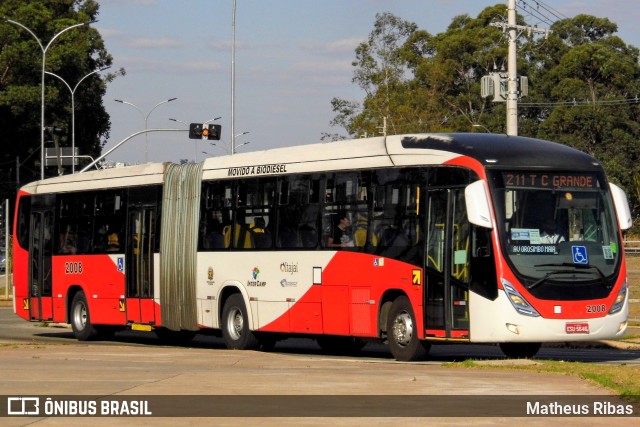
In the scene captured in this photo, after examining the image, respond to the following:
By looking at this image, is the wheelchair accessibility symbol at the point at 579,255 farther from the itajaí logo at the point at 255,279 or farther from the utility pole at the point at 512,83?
the utility pole at the point at 512,83

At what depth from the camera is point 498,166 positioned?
755 inches

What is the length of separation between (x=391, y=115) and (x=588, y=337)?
62.6 m

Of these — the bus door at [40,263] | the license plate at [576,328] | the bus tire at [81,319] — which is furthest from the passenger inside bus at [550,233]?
the bus door at [40,263]

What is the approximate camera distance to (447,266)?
1927 centimetres

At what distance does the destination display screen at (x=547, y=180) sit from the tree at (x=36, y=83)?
5514cm

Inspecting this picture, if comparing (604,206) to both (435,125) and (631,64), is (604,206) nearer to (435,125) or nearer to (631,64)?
(435,125)

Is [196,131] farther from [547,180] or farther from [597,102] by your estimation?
[597,102]

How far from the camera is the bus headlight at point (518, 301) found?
18.6 metres

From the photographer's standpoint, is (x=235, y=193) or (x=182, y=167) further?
(x=182, y=167)

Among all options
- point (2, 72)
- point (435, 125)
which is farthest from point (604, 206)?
point (435, 125)

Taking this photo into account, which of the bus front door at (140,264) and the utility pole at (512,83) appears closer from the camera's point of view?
the bus front door at (140,264)

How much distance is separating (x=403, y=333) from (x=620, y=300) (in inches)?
122

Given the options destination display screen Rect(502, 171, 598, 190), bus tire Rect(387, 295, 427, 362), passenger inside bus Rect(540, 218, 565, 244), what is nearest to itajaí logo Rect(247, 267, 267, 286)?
bus tire Rect(387, 295, 427, 362)

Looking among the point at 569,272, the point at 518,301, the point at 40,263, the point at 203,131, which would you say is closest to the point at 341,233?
the point at 518,301
